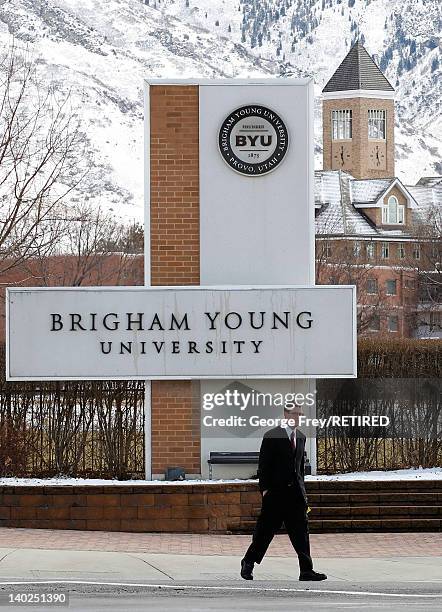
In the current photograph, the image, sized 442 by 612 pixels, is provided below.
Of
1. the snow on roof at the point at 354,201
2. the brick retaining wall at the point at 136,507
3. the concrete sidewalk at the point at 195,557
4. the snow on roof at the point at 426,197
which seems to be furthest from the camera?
the snow on roof at the point at 426,197

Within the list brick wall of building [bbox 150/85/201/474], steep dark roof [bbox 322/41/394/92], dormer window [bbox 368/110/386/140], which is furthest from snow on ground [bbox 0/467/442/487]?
steep dark roof [bbox 322/41/394/92]

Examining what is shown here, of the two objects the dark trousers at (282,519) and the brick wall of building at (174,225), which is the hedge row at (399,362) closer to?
the brick wall of building at (174,225)

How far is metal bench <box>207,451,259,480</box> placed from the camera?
16.9m

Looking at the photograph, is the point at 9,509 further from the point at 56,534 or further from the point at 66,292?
the point at 66,292

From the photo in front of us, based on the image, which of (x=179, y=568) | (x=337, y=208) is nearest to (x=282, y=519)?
(x=179, y=568)

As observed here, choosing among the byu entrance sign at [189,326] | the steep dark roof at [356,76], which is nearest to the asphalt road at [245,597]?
the byu entrance sign at [189,326]

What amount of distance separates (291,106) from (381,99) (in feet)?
542

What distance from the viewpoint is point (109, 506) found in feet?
52.9

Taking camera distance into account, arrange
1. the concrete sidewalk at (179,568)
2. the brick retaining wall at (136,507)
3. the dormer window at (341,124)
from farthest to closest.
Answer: the dormer window at (341,124)
the brick retaining wall at (136,507)
the concrete sidewalk at (179,568)

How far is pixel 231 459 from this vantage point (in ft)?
55.4

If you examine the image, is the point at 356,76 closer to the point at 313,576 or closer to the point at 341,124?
the point at 341,124

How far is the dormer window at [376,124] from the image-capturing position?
17412cm

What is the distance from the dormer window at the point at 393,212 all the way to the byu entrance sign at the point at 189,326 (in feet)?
320

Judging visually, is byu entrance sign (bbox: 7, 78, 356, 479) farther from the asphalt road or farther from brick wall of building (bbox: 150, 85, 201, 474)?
the asphalt road
